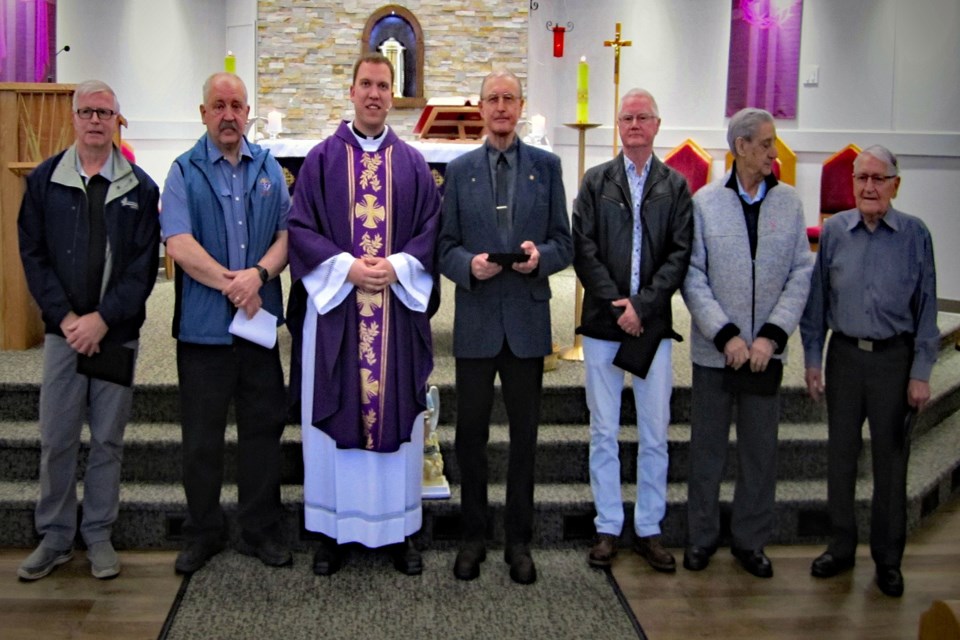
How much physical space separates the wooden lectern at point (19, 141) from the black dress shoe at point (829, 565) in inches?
138

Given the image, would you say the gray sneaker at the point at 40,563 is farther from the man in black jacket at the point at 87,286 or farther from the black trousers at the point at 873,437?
the black trousers at the point at 873,437

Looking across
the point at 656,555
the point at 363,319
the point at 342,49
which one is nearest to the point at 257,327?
the point at 363,319

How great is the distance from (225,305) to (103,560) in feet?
3.18

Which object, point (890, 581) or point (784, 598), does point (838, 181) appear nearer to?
point (890, 581)

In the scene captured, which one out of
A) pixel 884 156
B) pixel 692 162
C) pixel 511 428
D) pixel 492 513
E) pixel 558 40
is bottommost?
pixel 492 513

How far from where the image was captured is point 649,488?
3568 millimetres

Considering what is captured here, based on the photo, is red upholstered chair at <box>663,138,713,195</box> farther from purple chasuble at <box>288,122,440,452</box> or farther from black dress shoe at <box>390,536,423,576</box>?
black dress shoe at <box>390,536,423,576</box>

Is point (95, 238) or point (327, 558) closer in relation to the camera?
point (95, 238)

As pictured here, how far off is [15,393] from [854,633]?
321 cm

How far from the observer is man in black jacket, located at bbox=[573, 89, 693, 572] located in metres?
3.46

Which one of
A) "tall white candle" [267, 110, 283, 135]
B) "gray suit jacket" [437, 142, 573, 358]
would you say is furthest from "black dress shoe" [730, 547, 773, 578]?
"tall white candle" [267, 110, 283, 135]

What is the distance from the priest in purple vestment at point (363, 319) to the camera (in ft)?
11.1

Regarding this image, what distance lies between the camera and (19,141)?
4.55m

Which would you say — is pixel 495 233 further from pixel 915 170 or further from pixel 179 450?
pixel 915 170
